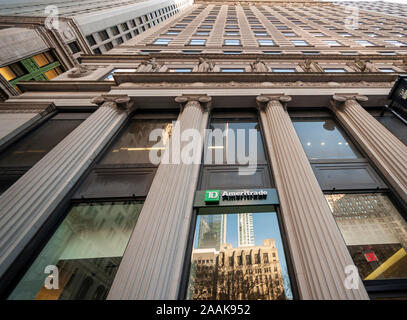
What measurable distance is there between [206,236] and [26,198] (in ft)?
17.0

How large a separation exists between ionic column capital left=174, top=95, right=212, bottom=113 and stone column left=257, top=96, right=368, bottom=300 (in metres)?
3.70

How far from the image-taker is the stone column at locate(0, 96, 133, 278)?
420cm

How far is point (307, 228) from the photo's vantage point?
452cm

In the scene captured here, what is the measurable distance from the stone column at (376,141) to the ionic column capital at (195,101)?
648cm

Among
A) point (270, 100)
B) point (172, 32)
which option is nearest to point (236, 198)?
point (270, 100)

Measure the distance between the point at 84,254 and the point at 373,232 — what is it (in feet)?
28.2

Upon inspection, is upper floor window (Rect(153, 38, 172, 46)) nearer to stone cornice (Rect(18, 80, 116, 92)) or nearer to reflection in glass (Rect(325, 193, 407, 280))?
stone cornice (Rect(18, 80, 116, 92))

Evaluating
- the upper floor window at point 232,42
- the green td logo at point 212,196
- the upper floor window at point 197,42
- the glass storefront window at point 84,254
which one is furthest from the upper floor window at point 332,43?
the glass storefront window at point 84,254

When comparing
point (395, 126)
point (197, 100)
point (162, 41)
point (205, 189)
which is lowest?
point (205, 189)

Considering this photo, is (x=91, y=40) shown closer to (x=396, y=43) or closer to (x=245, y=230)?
(x=245, y=230)

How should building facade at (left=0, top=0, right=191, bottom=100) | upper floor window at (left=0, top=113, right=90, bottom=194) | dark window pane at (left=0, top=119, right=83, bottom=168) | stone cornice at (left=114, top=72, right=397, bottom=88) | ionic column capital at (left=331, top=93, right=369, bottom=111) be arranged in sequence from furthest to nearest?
building facade at (left=0, top=0, right=191, bottom=100) → stone cornice at (left=114, top=72, right=397, bottom=88) → ionic column capital at (left=331, top=93, right=369, bottom=111) → dark window pane at (left=0, top=119, right=83, bottom=168) → upper floor window at (left=0, top=113, right=90, bottom=194)

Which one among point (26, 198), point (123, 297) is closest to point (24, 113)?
point (26, 198)

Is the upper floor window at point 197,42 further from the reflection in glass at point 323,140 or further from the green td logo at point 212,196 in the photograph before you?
the green td logo at point 212,196

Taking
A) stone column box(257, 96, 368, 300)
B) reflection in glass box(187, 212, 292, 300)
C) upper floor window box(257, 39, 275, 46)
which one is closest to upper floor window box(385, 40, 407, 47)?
upper floor window box(257, 39, 275, 46)
